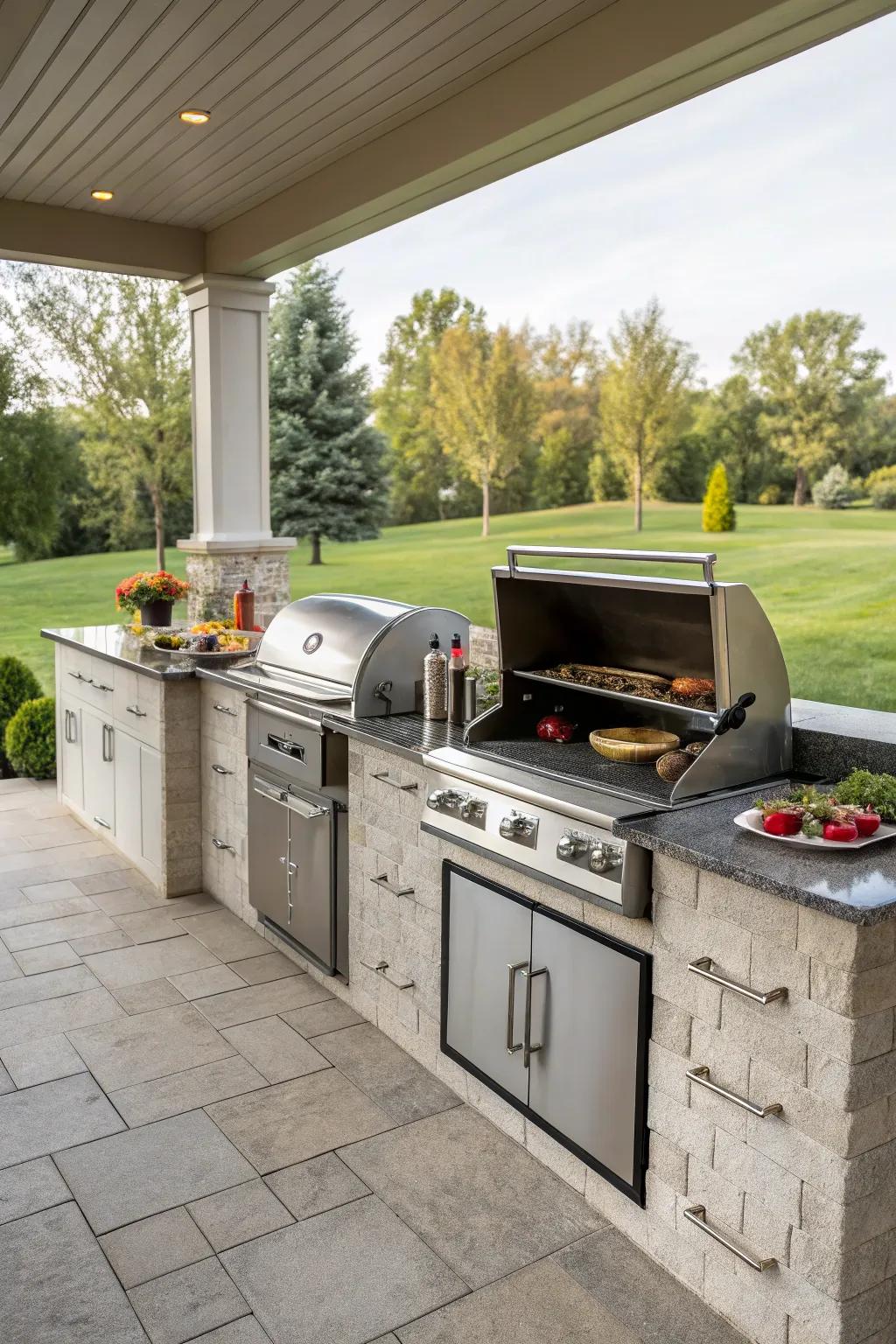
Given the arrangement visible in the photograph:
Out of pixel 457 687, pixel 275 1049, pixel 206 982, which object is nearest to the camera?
pixel 275 1049

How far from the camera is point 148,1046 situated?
9.98 ft

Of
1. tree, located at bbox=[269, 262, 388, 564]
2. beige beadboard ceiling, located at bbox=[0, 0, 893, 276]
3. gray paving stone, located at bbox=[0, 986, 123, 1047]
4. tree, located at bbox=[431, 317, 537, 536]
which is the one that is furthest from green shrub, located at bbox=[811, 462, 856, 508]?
gray paving stone, located at bbox=[0, 986, 123, 1047]

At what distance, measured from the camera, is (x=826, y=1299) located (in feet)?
5.72

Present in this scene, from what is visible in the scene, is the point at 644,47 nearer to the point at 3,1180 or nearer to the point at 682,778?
the point at 682,778

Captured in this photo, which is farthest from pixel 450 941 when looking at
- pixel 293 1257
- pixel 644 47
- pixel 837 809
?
pixel 644 47

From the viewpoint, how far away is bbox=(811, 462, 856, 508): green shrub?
320 inches

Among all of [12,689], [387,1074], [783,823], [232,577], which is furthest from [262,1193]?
[12,689]

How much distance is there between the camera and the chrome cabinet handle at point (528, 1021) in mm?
2359

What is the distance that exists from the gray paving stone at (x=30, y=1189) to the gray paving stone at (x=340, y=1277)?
47cm

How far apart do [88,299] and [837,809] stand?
30.5 feet

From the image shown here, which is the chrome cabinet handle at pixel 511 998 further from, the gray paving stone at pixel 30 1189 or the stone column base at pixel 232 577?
the stone column base at pixel 232 577

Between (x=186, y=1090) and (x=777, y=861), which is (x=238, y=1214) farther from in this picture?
(x=777, y=861)

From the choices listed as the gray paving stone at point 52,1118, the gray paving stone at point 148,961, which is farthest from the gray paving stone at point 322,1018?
the gray paving stone at point 52,1118

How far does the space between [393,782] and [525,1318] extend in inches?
53.1
